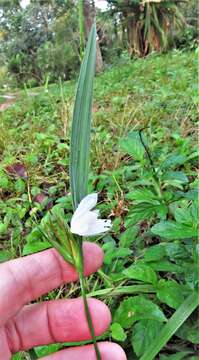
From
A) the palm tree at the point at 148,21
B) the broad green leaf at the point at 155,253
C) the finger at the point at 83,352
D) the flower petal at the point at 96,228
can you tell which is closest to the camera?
the flower petal at the point at 96,228

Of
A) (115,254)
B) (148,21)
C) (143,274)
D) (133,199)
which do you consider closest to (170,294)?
(143,274)

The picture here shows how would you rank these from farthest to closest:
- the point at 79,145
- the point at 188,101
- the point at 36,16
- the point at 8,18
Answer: the point at 8,18, the point at 36,16, the point at 188,101, the point at 79,145

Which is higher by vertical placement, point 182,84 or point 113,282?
point 182,84

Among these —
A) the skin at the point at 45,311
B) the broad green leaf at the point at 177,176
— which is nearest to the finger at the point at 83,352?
the skin at the point at 45,311

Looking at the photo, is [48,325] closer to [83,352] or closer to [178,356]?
[83,352]

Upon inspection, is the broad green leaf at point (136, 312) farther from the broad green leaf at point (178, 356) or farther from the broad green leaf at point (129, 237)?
the broad green leaf at point (129, 237)

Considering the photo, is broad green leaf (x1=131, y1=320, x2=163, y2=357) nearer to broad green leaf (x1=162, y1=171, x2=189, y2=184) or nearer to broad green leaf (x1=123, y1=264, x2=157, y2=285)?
broad green leaf (x1=123, y1=264, x2=157, y2=285)

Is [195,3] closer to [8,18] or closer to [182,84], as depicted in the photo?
[8,18]

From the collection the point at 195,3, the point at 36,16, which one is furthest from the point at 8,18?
the point at 195,3
